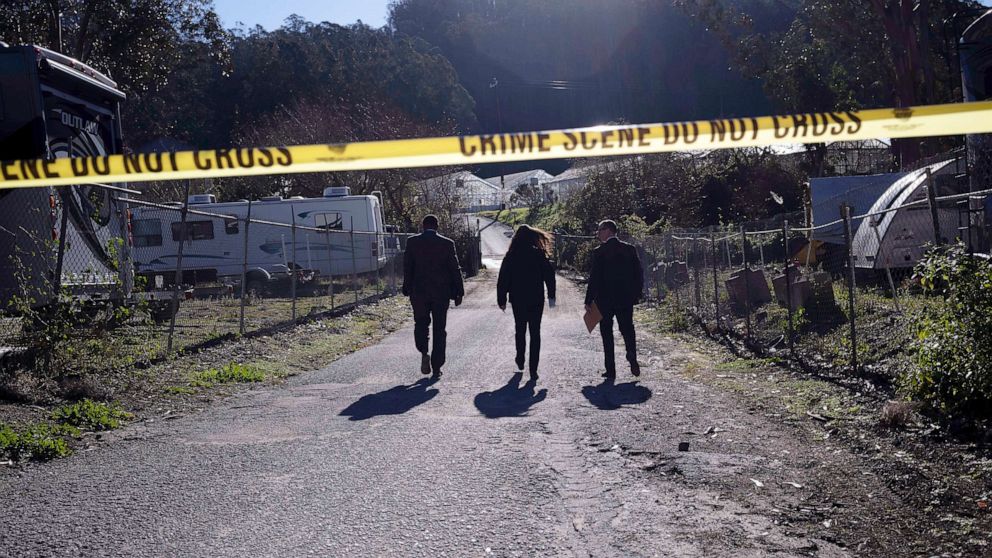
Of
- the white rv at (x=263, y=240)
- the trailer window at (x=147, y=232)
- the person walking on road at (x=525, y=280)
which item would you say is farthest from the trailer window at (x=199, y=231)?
the person walking on road at (x=525, y=280)

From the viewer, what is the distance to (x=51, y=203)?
31.4 ft

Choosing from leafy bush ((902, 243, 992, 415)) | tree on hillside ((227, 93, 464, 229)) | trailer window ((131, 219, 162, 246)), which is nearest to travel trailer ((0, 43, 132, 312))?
leafy bush ((902, 243, 992, 415))

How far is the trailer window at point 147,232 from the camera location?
90.7ft

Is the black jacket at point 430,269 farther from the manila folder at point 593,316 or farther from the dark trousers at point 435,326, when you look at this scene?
the manila folder at point 593,316

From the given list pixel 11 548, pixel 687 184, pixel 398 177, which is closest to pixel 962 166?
pixel 11 548

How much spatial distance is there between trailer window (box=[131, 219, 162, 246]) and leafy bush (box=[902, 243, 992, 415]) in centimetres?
2451

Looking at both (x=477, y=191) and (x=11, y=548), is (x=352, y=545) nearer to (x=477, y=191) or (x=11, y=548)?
(x=11, y=548)

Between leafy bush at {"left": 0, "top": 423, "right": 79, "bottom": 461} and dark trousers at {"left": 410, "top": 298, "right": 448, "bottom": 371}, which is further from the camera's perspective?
dark trousers at {"left": 410, "top": 298, "right": 448, "bottom": 371}

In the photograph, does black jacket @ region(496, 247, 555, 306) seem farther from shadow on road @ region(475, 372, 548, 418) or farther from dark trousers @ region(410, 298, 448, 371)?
shadow on road @ region(475, 372, 548, 418)

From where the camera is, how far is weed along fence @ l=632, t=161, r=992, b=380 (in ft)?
29.5

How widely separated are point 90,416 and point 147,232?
21.9 m

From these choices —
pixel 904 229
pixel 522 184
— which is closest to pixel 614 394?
pixel 904 229

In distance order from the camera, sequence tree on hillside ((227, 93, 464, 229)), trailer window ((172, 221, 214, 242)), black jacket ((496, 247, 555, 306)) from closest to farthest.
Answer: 1. black jacket ((496, 247, 555, 306))
2. trailer window ((172, 221, 214, 242))
3. tree on hillside ((227, 93, 464, 229))

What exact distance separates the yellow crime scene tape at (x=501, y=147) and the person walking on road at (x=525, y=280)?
547 centimetres
